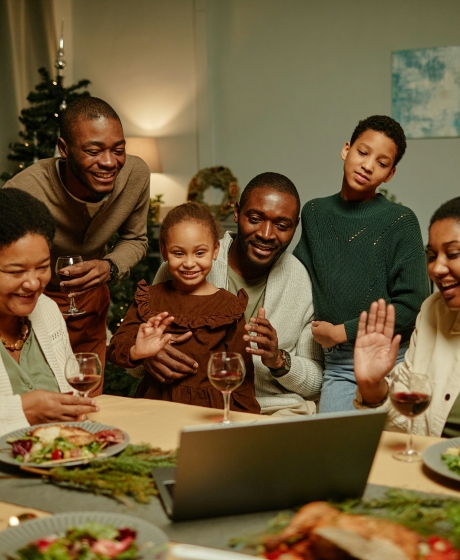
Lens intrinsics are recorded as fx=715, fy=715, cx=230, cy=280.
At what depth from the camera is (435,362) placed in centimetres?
215

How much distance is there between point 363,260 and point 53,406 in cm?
149

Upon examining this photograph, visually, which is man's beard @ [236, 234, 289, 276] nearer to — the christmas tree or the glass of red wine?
the glass of red wine

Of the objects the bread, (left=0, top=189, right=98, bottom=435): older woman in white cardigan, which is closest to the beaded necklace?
(left=0, top=189, right=98, bottom=435): older woman in white cardigan

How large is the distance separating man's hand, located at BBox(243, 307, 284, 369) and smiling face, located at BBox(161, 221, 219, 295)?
0.31 meters

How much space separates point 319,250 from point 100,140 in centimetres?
104

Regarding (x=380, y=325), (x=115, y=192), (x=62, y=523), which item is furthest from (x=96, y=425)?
(x=115, y=192)

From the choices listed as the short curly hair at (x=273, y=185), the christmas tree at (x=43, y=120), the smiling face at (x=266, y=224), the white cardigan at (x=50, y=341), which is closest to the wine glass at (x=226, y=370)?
the white cardigan at (x=50, y=341)

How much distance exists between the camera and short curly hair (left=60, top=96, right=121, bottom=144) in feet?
10.0

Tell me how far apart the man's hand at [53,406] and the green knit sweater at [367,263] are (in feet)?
4.05

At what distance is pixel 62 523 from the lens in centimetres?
128

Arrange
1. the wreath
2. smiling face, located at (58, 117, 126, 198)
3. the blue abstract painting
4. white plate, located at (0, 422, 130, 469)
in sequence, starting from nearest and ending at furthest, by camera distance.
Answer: white plate, located at (0, 422, 130, 469), smiling face, located at (58, 117, 126, 198), the blue abstract painting, the wreath

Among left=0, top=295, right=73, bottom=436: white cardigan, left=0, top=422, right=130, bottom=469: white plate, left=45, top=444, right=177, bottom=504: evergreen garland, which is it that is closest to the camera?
left=45, top=444, right=177, bottom=504: evergreen garland

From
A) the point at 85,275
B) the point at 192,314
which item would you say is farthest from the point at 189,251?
the point at 85,275

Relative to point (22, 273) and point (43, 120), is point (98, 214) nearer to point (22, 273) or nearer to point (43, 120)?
point (22, 273)
